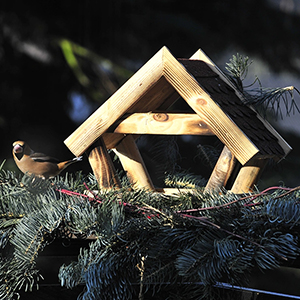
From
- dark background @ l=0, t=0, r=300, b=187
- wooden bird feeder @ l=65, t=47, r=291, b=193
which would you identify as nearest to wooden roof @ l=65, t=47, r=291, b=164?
wooden bird feeder @ l=65, t=47, r=291, b=193

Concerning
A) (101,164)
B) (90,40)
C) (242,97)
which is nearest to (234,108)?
(242,97)

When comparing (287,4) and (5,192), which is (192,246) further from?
(287,4)

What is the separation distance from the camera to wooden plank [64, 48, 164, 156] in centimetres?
50

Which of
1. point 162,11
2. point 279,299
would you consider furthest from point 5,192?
point 162,11

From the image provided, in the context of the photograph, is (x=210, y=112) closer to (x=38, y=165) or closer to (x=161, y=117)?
(x=161, y=117)

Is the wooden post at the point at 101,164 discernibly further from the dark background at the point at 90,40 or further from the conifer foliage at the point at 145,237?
the dark background at the point at 90,40

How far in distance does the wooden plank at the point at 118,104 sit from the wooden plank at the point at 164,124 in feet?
0.08

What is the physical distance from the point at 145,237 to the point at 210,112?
0.18m

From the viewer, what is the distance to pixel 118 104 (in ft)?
1.69

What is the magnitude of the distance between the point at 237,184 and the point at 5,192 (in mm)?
294

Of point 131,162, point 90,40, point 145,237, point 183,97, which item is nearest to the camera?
point 145,237

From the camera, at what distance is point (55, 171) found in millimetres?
525

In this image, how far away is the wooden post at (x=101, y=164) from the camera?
1.79 ft

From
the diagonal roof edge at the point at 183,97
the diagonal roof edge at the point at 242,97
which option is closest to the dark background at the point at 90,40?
the diagonal roof edge at the point at 242,97
